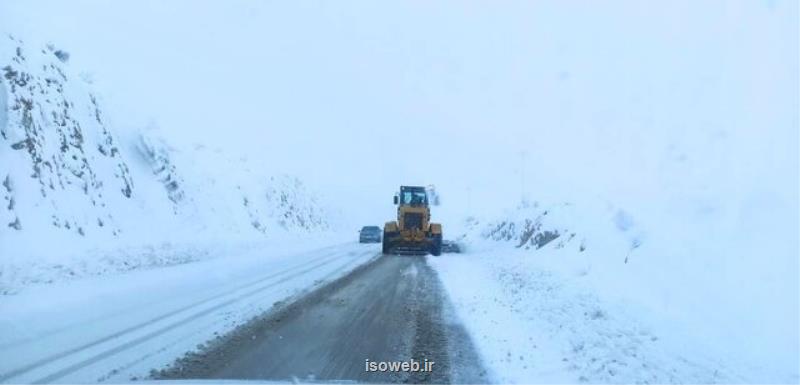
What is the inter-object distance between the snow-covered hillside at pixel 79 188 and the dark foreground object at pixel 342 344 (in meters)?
6.64

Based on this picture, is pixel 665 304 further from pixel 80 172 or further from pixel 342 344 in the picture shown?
pixel 80 172

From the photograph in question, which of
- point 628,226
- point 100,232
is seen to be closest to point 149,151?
point 100,232

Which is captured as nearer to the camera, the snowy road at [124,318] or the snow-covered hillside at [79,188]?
the snowy road at [124,318]

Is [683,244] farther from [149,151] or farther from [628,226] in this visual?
[149,151]

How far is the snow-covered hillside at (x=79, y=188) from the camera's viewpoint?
720 inches

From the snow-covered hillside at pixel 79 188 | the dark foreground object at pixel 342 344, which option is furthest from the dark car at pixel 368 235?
the dark foreground object at pixel 342 344

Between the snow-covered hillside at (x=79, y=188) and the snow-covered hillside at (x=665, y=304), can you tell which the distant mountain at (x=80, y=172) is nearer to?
the snow-covered hillside at (x=79, y=188)

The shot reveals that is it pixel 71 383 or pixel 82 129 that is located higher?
pixel 82 129

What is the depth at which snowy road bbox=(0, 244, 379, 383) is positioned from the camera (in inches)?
332

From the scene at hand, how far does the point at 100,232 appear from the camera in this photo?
2186 cm

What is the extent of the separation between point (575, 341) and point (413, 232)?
24.8m

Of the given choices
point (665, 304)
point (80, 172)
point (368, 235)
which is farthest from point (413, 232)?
point (665, 304)

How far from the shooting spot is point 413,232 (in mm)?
34562

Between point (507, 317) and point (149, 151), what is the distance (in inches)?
861
